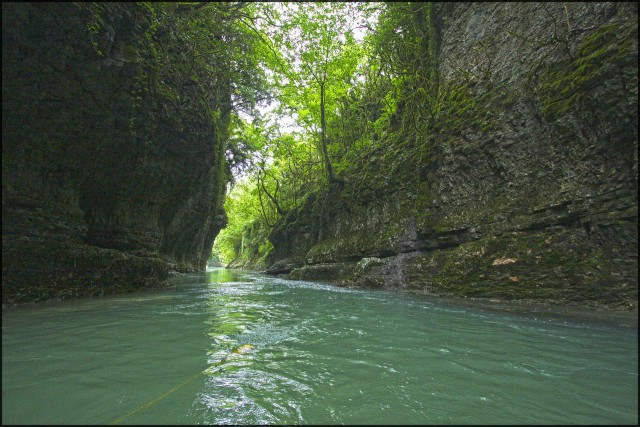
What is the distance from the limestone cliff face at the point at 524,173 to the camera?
17.6 feet

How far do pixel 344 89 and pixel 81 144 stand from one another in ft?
40.5

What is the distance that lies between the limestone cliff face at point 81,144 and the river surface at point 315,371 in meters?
2.16

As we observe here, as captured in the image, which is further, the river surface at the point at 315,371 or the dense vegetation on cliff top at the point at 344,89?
the dense vegetation on cliff top at the point at 344,89

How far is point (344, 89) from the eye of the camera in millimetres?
16250

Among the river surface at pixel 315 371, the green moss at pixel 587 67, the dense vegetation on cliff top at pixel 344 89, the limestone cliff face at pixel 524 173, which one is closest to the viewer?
the river surface at pixel 315 371

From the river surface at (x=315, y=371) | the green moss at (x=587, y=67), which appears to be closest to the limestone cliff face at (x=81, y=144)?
the river surface at (x=315, y=371)

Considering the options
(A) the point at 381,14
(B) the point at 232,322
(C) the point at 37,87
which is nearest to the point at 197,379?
(B) the point at 232,322

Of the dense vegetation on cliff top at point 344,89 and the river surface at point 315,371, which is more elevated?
the dense vegetation on cliff top at point 344,89

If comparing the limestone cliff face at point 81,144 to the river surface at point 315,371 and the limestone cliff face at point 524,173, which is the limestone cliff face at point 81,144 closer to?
the river surface at point 315,371

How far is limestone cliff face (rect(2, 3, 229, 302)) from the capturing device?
5.45 meters

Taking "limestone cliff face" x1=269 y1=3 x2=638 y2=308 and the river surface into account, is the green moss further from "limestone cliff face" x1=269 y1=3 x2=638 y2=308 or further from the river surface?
the river surface

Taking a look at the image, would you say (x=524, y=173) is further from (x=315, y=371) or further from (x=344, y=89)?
(x=344, y=89)

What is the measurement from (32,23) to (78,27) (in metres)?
0.66

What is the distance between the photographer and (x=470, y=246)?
7328 millimetres
